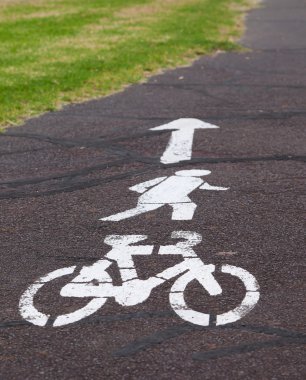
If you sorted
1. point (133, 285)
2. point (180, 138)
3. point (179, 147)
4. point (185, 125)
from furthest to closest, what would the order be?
point (185, 125), point (180, 138), point (179, 147), point (133, 285)

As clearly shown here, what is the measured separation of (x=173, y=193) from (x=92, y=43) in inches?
414

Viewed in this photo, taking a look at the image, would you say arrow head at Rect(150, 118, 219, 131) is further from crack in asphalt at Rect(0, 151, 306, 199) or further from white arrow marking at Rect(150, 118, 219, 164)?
crack in asphalt at Rect(0, 151, 306, 199)

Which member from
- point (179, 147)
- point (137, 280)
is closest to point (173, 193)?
point (179, 147)

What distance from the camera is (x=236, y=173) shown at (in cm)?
791

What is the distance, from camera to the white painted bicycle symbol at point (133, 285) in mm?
4961

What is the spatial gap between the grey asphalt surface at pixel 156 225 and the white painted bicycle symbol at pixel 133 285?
0.19 feet

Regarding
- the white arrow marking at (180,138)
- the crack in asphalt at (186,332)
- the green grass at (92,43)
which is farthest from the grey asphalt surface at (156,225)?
the green grass at (92,43)

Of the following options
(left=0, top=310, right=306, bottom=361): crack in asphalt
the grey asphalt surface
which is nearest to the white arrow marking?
the grey asphalt surface

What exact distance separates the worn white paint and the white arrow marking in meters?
0.53

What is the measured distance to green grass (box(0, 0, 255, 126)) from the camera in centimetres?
1220

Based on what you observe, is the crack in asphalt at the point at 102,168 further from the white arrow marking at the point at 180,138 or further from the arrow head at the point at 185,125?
the arrow head at the point at 185,125

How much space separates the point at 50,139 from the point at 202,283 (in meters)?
4.32

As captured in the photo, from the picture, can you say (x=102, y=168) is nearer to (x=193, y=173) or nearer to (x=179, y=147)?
(x=193, y=173)

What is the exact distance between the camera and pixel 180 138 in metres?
9.33
